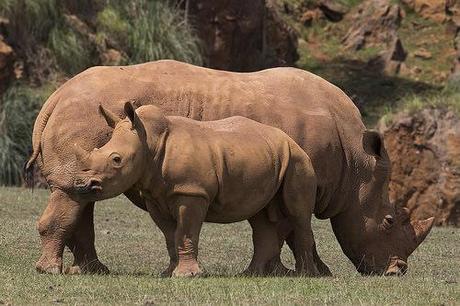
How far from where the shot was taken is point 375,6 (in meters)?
34.3

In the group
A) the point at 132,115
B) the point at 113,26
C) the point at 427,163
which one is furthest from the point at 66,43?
the point at 132,115

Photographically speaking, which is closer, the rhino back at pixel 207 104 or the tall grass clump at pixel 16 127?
the rhino back at pixel 207 104

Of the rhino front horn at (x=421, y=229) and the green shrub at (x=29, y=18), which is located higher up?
the rhino front horn at (x=421, y=229)

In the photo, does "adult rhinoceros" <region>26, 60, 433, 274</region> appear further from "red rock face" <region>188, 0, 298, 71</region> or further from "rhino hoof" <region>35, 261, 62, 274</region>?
"red rock face" <region>188, 0, 298, 71</region>

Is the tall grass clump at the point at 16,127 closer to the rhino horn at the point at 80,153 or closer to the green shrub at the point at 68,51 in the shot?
the green shrub at the point at 68,51

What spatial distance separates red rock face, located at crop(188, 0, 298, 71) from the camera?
29016 millimetres

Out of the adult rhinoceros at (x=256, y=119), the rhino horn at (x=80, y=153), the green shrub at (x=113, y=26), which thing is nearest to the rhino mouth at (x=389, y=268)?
the adult rhinoceros at (x=256, y=119)

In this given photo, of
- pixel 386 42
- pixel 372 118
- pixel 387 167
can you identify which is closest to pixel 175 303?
pixel 387 167

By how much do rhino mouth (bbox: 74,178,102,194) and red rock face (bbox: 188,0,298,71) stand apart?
17.6 metres

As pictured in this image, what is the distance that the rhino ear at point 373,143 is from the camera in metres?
12.6

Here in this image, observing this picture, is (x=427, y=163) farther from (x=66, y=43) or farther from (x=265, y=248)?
(x=265, y=248)

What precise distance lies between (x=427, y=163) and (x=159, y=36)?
760 centimetres

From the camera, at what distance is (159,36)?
26766 mm

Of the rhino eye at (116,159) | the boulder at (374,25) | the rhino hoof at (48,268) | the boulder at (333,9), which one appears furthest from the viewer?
the boulder at (333,9)
